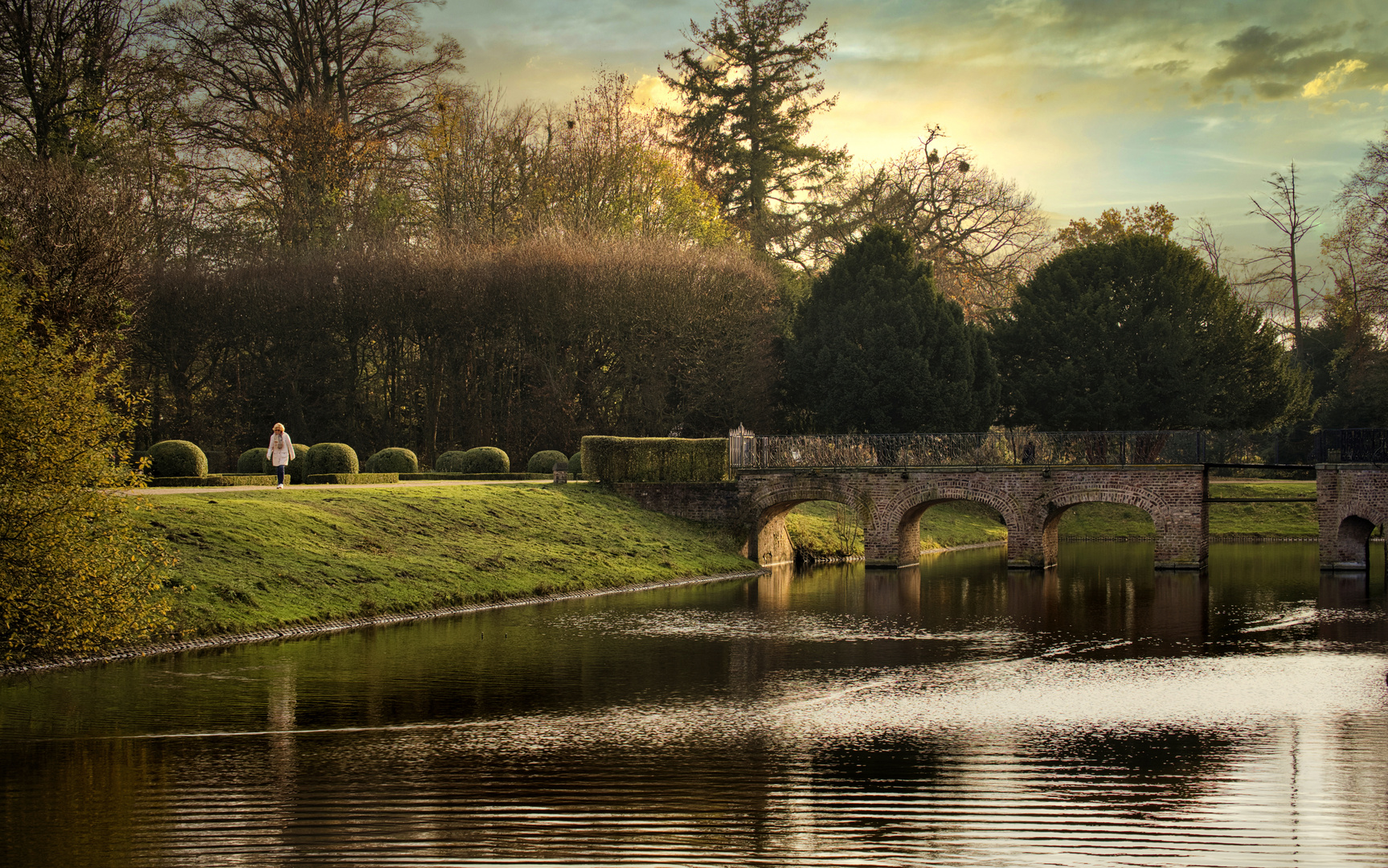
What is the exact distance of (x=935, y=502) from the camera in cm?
3784

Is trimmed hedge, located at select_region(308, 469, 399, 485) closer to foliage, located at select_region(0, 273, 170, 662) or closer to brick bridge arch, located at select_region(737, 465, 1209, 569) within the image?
brick bridge arch, located at select_region(737, 465, 1209, 569)

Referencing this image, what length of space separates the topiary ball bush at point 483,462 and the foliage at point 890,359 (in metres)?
13.3

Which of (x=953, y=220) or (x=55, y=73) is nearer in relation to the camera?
(x=55, y=73)

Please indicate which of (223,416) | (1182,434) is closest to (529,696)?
(1182,434)

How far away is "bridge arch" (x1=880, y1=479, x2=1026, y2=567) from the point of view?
3672 centimetres

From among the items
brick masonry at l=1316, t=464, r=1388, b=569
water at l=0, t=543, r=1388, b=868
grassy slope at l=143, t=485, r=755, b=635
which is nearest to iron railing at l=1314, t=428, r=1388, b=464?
brick masonry at l=1316, t=464, r=1388, b=569

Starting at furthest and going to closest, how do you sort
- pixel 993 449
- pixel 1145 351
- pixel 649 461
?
pixel 1145 351 < pixel 649 461 < pixel 993 449

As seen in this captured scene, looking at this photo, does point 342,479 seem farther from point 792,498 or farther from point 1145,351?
point 1145,351

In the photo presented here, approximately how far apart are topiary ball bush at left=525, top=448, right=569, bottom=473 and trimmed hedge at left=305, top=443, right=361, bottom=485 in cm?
705

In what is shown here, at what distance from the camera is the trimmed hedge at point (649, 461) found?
129ft

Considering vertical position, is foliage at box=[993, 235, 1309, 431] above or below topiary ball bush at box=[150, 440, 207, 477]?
above

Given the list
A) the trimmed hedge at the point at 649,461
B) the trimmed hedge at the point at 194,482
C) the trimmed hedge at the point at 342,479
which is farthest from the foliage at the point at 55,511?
the trimmed hedge at the point at 649,461

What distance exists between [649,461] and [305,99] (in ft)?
69.5

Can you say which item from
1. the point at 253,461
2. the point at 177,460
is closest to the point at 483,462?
the point at 253,461
